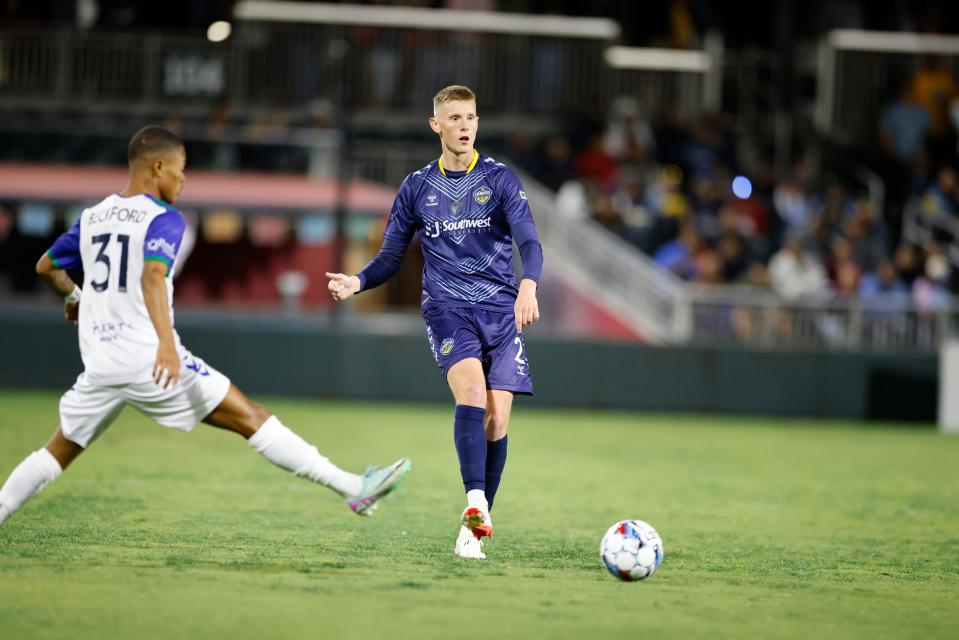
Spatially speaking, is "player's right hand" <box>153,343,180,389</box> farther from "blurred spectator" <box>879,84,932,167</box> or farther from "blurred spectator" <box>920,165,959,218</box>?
"blurred spectator" <box>879,84,932,167</box>

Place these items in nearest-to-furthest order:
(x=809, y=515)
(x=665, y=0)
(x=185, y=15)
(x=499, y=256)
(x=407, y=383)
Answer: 1. (x=499, y=256)
2. (x=809, y=515)
3. (x=407, y=383)
4. (x=185, y=15)
5. (x=665, y=0)

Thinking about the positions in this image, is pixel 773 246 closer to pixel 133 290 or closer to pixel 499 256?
pixel 499 256

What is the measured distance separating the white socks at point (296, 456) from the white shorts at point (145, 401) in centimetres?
30

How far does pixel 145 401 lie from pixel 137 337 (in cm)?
32

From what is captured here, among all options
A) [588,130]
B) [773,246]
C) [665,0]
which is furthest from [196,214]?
[665,0]

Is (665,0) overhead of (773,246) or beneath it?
overhead

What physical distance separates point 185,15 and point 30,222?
19.9 feet

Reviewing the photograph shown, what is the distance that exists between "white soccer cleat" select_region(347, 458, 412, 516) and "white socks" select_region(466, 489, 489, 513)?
1.32ft

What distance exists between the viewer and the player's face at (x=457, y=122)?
7668 millimetres

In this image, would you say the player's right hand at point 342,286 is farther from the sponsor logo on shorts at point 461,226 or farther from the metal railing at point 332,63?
the metal railing at point 332,63

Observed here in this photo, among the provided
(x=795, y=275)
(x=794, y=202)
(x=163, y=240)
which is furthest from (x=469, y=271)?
(x=794, y=202)

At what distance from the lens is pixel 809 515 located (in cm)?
1021

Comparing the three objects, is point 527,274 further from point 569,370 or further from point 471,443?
point 569,370

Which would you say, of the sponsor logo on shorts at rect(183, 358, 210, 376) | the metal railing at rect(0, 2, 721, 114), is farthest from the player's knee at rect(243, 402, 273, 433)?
the metal railing at rect(0, 2, 721, 114)
